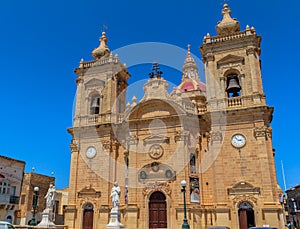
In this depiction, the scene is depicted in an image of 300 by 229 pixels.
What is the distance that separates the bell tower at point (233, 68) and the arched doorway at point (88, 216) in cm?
1218

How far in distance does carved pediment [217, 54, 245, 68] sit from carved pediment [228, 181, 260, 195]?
9399 millimetres

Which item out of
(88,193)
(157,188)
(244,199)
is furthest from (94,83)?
(244,199)

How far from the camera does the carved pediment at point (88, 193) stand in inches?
928

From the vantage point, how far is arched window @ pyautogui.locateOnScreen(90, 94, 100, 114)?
27219 millimetres

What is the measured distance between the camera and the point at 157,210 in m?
22.2

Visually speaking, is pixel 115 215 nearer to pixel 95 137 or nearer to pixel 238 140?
pixel 95 137

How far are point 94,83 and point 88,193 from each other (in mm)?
9720

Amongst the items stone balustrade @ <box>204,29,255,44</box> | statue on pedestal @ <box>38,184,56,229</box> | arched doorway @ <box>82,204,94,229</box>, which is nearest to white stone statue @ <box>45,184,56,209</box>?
statue on pedestal @ <box>38,184,56,229</box>

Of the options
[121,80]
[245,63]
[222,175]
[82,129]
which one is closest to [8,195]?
[82,129]

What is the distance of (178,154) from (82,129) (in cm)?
873

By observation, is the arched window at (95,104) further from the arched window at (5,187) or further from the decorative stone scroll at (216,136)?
the decorative stone scroll at (216,136)

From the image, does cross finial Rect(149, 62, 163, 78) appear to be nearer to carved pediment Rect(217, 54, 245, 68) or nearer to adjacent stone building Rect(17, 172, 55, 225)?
carved pediment Rect(217, 54, 245, 68)

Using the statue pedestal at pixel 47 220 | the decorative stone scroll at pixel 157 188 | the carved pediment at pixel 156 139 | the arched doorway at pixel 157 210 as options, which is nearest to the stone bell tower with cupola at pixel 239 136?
the decorative stone scroll at pixel 157 188

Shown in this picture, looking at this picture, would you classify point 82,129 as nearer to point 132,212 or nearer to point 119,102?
point 119,102
